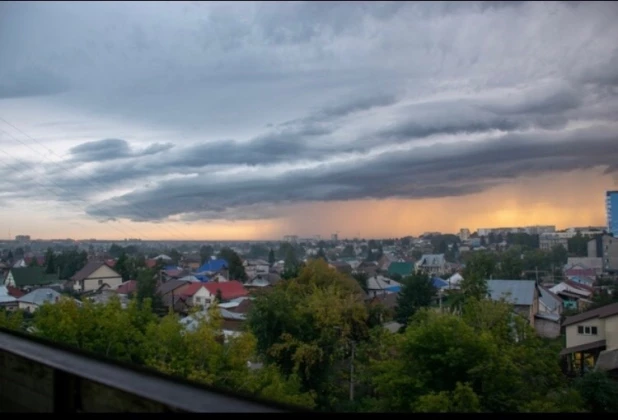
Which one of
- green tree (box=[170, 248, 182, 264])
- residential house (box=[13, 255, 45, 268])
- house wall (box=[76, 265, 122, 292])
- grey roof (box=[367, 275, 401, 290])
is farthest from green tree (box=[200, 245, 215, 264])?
grey roof (box=[367, 275, 401, 290])

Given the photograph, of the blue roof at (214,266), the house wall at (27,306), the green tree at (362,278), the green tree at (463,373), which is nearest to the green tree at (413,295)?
the green tree at (362,278)

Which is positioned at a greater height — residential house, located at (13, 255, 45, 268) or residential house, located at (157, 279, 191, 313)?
residential house, located at (13, 255, 45, 268)

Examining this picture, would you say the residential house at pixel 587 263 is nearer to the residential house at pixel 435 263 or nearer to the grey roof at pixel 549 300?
the grey roof at pixel 549 300

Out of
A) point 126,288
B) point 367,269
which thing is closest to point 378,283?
point 367,269

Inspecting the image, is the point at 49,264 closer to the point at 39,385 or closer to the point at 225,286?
the point at 225,286

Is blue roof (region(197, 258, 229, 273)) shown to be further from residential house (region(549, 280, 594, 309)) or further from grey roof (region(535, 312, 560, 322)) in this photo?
grey roof (region(535, 312, 560, 322))

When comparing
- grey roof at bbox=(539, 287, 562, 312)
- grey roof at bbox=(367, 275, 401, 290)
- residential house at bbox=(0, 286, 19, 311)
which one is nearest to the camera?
residential house at bbox=(0, 286, 19, 311)

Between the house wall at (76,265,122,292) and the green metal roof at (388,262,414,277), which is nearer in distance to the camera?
the house wall at (76,265,122,292)

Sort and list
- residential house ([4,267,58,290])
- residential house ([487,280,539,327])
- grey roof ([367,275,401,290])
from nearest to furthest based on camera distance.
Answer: residential house ([487,280,539,327])
residential house ([4,267,58,290])
grey roof ([367,275,401,290])
